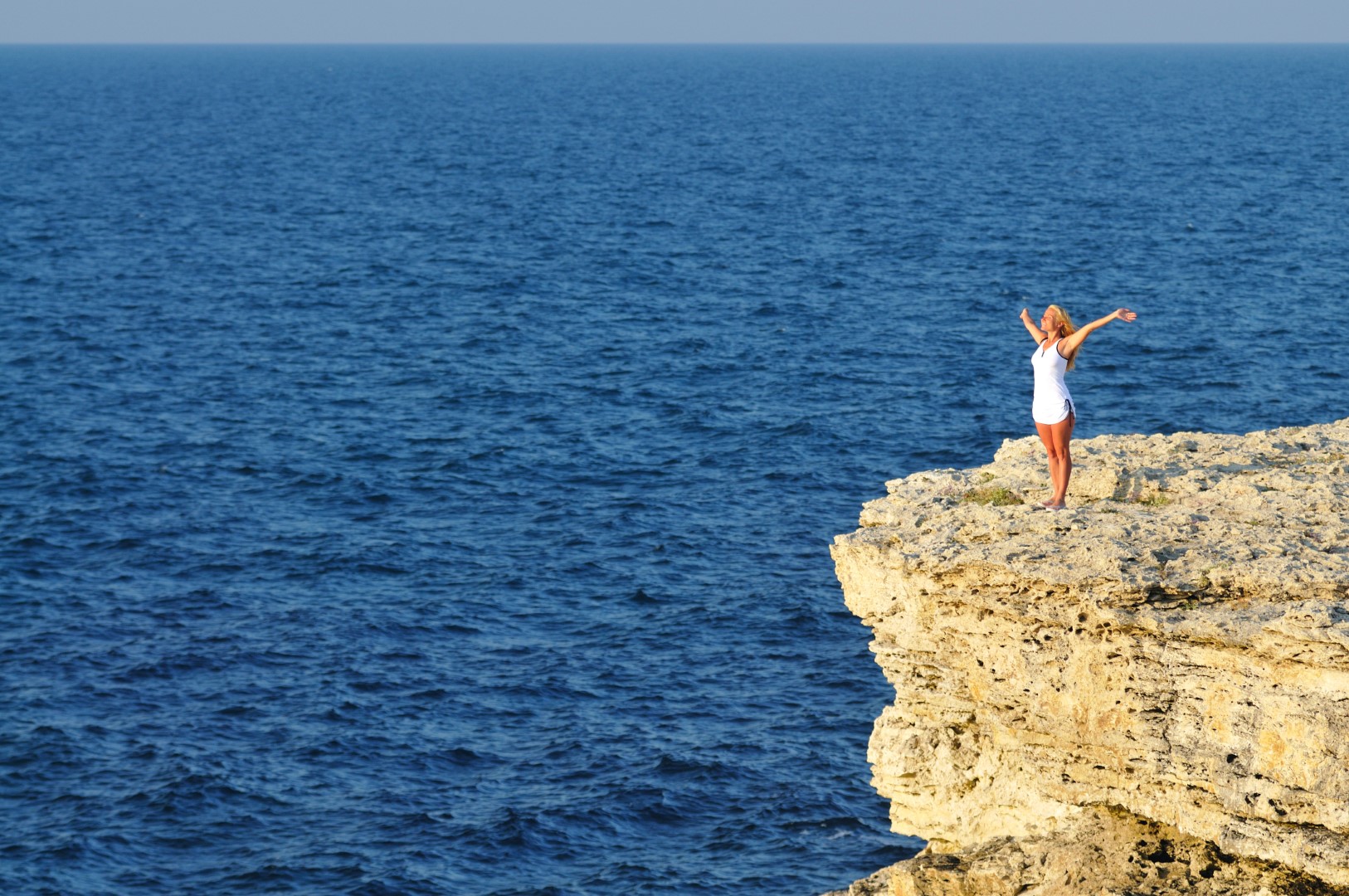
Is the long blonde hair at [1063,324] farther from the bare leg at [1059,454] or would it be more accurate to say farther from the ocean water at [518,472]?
the ocean water at [518,472]

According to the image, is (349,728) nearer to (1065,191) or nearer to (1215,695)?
(1215,695)

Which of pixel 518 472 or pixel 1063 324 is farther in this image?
pixel 518 472

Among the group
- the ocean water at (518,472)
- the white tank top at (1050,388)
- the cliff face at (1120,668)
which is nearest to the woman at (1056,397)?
the white tank top at (1050,388)

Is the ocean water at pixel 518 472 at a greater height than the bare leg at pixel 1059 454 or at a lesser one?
lesser

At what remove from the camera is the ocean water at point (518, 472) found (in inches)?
1458

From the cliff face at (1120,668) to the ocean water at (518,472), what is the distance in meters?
11.1

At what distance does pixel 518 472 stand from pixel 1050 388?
3598 cm

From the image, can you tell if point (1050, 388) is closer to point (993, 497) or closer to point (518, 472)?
point (993, 497)

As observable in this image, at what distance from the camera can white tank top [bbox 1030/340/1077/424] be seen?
23.9 meters

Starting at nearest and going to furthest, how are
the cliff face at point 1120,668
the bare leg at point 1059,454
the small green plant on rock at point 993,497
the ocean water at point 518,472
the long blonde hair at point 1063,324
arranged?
the cliff face at point 1120,668, the bare leg at point 1059,454, the long blonde hair at point 1063,324, the small green plant on rock at point 993,497, the ocean water at point 518,472

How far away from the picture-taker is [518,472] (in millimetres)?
58188

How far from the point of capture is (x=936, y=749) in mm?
25516

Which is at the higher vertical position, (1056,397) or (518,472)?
(1056,397)

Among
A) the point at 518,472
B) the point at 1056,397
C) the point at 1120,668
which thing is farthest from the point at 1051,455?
the point at 518,472
